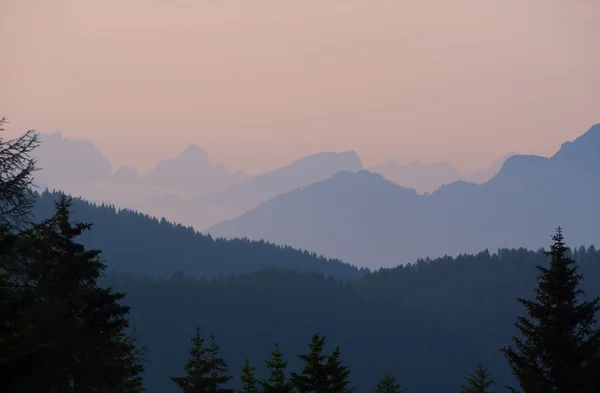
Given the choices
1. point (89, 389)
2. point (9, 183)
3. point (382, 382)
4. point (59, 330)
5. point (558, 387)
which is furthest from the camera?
point (382, 382)

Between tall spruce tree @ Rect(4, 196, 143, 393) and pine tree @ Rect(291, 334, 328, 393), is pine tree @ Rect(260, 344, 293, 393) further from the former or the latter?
tall spruce tree @ Rect(4, 196, 143, 393)

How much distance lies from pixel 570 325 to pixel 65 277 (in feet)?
48.9

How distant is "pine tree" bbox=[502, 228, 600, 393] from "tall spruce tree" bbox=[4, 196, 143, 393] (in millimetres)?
11716

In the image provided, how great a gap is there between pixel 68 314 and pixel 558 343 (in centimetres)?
1456

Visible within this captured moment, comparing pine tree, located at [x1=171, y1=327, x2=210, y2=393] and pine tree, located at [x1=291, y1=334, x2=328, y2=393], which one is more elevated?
pine tree, located at [x1=171, y1=327, x2=210, y2=393]

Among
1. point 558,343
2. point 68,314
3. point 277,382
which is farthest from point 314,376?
point 68,314

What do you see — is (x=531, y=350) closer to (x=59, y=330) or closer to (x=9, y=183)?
(x=59, y=330)

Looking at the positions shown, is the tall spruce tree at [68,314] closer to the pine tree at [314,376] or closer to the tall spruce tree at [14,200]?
the tall spruce tree at [14,200]

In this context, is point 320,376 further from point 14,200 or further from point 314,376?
point 14,200

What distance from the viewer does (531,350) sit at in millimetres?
27531

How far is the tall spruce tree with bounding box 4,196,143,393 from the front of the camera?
629 inches

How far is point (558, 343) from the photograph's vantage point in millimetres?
27375

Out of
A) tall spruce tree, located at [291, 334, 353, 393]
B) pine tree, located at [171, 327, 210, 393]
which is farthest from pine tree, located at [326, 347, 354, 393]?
pine tree, located at [171, 327, 210, 393]

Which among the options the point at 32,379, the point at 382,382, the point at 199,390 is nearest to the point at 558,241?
the point at 199,390
